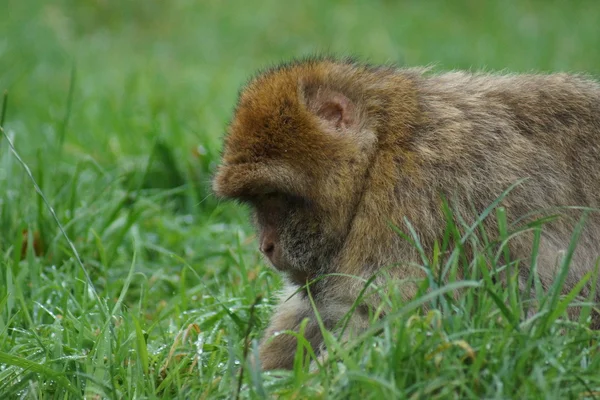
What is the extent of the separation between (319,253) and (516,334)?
1.04 metres

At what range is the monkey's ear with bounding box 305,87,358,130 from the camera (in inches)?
145

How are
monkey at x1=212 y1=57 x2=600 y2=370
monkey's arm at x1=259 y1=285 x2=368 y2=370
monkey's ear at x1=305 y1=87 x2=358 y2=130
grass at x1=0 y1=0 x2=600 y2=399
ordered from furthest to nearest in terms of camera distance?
1. monkey's arm at x1=259 y1=285 x2=368 y2=370
2. monkey's ear at x1=305 y1=87 x2=358 y2=130
3. monkey at x1=212 y1=57 x2=600 y2=370
4. grass at x1=0 y1=0 x2=600 y2=399

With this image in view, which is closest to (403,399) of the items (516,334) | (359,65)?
(516,334)

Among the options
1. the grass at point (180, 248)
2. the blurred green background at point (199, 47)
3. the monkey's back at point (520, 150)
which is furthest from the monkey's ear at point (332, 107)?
the blurred green background at point (199, 47)

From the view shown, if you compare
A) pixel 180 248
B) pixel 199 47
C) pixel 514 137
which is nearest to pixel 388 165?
pixel 514 137

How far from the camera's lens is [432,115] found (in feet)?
12.1

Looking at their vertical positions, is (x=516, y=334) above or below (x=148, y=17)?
above

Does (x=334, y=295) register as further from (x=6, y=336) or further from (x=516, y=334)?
(x=6, y=336)

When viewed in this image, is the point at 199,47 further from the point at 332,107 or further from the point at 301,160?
the point at 301,160

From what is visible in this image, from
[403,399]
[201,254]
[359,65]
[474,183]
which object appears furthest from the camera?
[201,254]

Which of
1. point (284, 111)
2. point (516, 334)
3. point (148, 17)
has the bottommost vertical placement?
point (148, 17)

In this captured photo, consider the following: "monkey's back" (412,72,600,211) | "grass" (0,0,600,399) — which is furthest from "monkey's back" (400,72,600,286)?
"grass" (0,0,600,399)

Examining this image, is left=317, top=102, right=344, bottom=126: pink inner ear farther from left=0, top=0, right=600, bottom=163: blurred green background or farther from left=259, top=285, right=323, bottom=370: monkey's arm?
left=0, top=0, right=600, bottom=163: blurred green background

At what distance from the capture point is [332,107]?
369 cm
